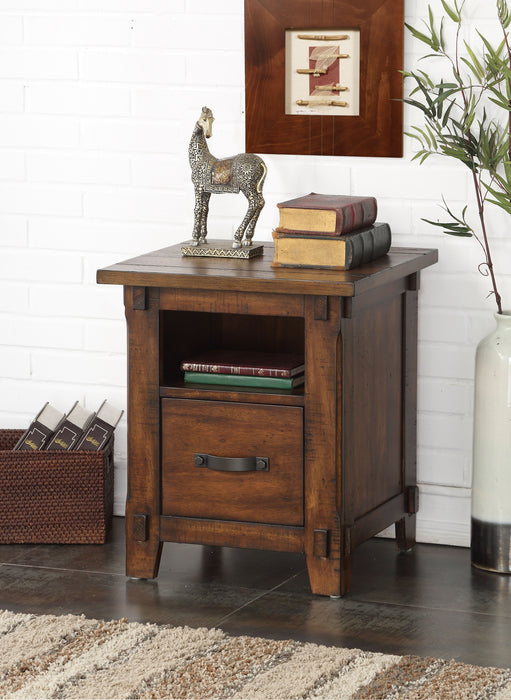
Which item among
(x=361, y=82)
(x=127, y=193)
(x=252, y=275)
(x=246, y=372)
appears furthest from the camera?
(x=127, y=193)

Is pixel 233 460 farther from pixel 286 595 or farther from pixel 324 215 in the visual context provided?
pixel 324 215

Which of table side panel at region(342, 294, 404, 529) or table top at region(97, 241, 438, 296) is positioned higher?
table top at region(97, 241, 438, 296)

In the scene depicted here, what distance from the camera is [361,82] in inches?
131

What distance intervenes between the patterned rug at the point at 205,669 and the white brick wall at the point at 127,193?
3.05ft

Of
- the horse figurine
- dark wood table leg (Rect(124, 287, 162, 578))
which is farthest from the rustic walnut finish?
the horse figurine

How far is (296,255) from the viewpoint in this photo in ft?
9.83

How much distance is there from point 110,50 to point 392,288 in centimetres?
A: 106

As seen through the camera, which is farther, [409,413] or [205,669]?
[409,413]

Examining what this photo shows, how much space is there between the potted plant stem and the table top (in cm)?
26

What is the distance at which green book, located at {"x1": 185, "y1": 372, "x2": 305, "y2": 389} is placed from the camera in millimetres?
2998

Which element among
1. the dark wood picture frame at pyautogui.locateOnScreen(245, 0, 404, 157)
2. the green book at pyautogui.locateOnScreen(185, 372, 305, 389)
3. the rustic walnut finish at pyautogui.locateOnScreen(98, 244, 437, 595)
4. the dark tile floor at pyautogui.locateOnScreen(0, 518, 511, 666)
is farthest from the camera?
the dark wood picture frame at pyautogui.locateOnScreen(245, 0, 404, 157)

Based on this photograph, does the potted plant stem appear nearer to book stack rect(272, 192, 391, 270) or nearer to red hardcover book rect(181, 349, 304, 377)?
book stack rect(272, 192, 391, 270)

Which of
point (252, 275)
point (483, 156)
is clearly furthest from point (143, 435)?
point (483, 156)

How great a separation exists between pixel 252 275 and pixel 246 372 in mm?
243
